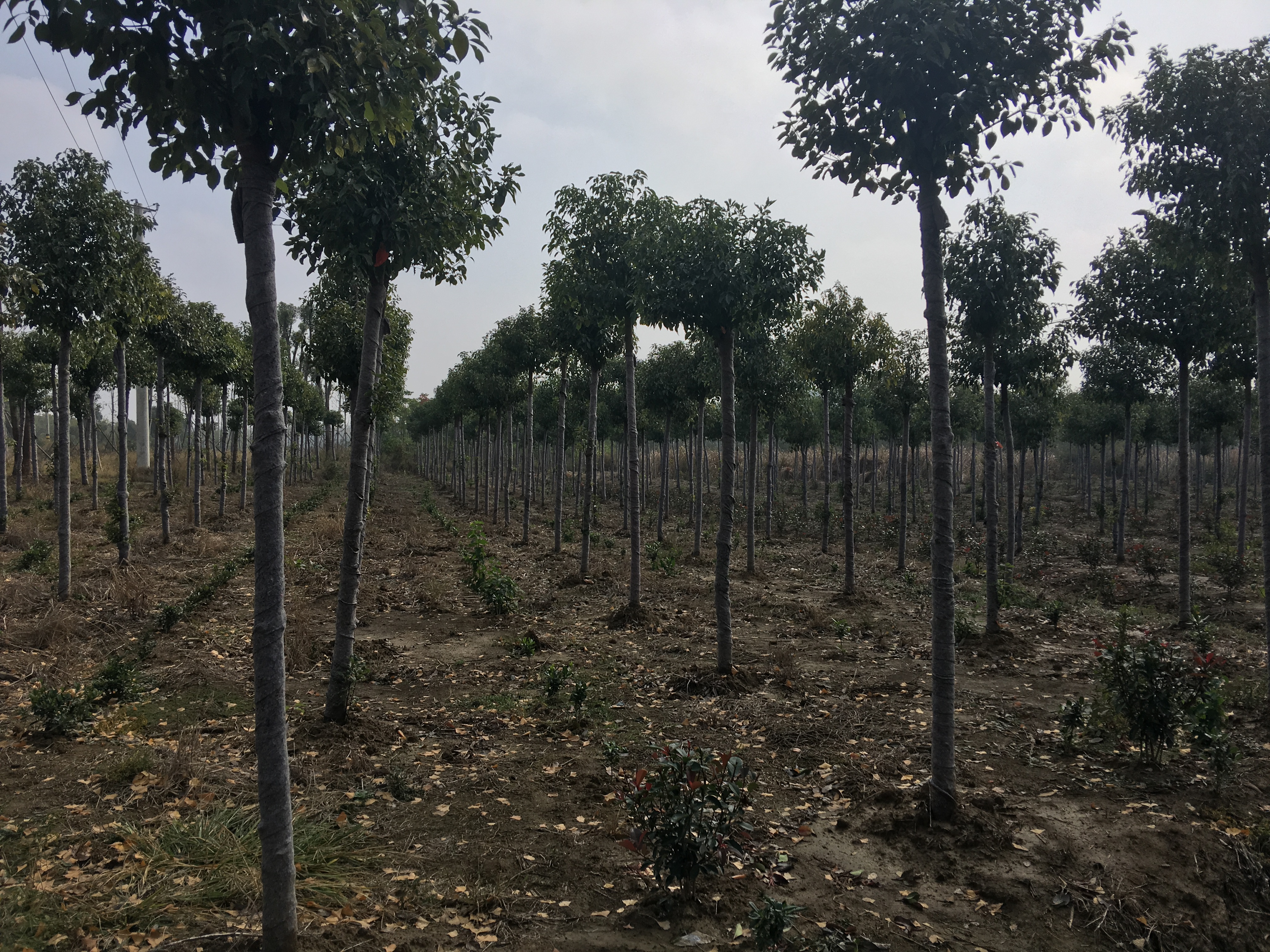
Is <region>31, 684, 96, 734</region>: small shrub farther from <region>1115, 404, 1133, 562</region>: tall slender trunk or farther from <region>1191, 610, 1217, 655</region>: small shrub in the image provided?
<region>1115, 404, 1133, 562</region>: tall slender trunk

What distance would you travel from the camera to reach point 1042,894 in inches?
152

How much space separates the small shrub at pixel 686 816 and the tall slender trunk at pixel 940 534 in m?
1.57

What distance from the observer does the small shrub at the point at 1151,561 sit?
569 inches

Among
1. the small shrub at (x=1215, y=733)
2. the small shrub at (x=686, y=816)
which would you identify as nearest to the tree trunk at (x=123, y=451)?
the small shrub at (x=686, y=816)

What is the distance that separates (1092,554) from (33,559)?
21.3 meters

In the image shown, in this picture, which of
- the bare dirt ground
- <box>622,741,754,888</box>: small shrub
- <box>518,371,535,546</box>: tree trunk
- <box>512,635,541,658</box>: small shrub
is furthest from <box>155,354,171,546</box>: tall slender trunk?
<box>622,741,754,888</box>: small shrub

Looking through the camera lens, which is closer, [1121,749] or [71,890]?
[71,890]

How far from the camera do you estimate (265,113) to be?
119 inches

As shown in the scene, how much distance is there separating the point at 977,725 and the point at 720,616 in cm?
279

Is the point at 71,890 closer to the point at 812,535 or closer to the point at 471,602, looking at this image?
the point at 471,602

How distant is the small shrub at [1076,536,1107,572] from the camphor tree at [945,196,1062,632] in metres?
7.17

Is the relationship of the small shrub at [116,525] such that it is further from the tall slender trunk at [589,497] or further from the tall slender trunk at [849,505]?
the tall slender trunk at [849,505]

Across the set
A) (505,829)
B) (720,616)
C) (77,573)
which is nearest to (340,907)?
(505,829)

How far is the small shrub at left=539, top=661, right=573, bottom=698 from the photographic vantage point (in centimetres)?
718
